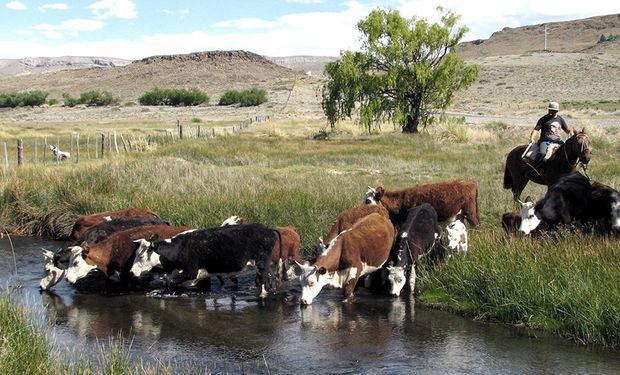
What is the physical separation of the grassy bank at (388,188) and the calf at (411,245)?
35cm

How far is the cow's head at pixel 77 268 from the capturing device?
1210 cm

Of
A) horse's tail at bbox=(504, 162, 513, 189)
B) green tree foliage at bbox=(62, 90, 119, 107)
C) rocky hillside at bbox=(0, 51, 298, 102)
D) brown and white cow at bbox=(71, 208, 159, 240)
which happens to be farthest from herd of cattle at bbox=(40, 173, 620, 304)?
rocky hillside at bbox=(0, 51, 298, 102)

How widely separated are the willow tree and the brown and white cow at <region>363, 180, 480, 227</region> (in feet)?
88.4

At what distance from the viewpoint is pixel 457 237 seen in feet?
39.7

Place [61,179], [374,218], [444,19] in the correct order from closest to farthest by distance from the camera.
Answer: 1. [374,218]
2. [61,179]
3. [444,19]

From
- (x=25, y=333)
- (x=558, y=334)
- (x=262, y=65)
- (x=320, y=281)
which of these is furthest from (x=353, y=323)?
(x=262, y=65)

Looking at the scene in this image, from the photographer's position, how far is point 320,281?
10.7m

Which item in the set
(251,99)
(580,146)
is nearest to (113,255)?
(580,146)

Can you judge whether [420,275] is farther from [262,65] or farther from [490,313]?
[262,65]

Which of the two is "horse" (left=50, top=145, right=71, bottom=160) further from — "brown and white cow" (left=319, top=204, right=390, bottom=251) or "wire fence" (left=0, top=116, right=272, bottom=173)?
"brown and white cow" (left=319, top=204, right=390, bottom=251)

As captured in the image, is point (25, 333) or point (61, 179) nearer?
point (25, 333)

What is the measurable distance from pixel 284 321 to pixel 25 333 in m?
3.66

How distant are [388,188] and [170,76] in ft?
480

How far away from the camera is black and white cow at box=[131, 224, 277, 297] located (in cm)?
1179
